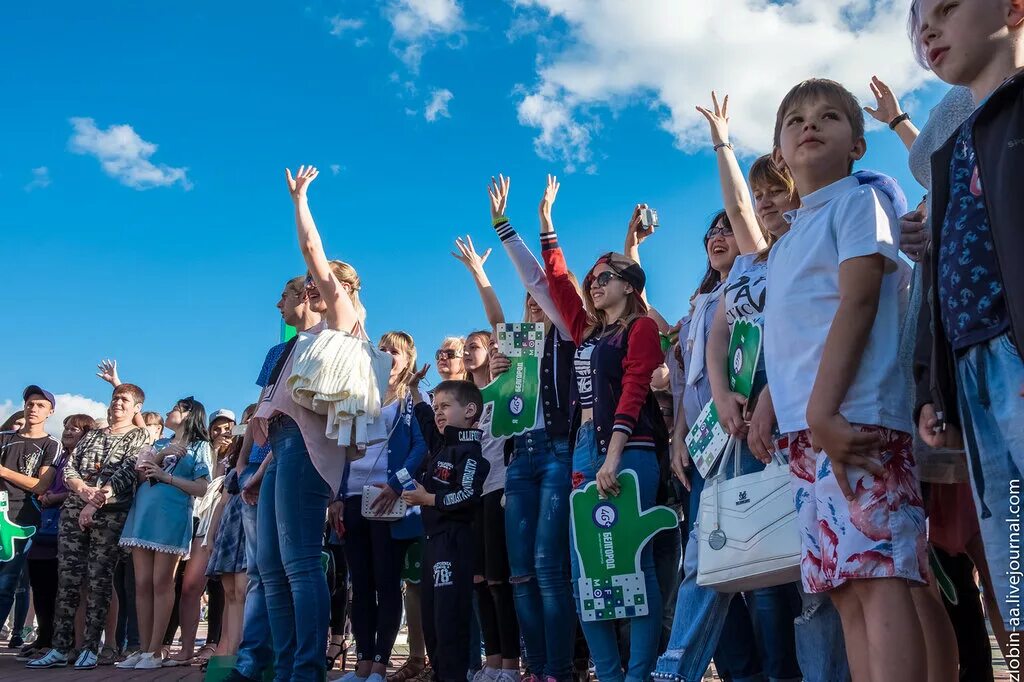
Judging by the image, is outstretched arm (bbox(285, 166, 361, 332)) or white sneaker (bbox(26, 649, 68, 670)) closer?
outstretched arm (bbox(285, 166, 361, 332))

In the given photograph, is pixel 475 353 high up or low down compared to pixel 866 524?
up

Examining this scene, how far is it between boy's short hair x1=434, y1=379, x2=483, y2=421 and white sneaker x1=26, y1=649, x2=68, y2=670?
12.3 feet

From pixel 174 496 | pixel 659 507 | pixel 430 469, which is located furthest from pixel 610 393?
pixel 174 496

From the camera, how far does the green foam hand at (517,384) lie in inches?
175

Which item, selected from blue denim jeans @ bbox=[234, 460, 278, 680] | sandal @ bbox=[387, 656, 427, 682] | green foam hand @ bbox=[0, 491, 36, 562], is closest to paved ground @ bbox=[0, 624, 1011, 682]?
sandal @ bbox=[387, 656, 427, 682]

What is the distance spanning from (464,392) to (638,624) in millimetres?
2120

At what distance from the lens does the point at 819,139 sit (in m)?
2.29

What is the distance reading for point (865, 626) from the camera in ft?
6.25

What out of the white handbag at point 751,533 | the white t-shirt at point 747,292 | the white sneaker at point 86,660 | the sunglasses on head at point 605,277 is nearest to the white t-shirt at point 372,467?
the sunglasses on head at point 605,277

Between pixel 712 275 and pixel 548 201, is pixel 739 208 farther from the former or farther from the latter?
pixel 548 201

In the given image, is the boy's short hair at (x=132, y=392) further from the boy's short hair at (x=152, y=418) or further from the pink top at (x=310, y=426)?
the pink top at (x=310, y=426)

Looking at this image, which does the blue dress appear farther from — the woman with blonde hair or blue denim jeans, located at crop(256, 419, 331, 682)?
blue denim jeans, located at crop(256, 419, 331, 682)

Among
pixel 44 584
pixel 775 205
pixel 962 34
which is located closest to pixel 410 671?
pixel 44 584

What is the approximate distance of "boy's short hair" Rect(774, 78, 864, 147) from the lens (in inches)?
91.4
